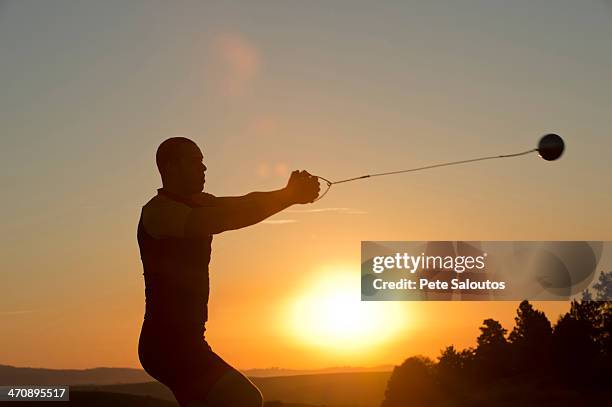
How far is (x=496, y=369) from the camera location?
112m

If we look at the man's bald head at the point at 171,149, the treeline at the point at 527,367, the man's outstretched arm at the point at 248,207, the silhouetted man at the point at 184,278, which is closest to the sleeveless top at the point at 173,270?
the silhouetted man at the point at 184,278

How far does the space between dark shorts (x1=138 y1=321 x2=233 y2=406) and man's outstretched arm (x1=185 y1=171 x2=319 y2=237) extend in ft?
3.00

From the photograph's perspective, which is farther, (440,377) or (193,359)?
(440,377)

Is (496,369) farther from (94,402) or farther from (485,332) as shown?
(94,402)

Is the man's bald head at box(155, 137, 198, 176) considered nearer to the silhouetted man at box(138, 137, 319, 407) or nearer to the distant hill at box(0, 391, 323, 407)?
the silhouetted man at box(138, 137, 319, 407)

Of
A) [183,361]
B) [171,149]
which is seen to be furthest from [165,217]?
[183,361]

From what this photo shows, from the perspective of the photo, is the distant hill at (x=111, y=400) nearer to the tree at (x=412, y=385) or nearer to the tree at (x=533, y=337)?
the tree at (x=412, y=385)

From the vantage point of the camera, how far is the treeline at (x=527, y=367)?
100 metres

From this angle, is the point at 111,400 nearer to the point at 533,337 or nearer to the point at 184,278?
the point at 533,337

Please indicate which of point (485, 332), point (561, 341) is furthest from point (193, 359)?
point (485, 332)

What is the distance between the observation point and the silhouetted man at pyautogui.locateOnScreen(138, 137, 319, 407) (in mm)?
8125

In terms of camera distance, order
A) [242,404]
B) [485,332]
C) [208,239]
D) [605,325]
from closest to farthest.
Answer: [242,404] < [208,239] < [605,325] < [485,332]

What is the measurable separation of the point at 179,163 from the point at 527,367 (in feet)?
339

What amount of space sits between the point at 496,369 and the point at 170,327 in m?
108
